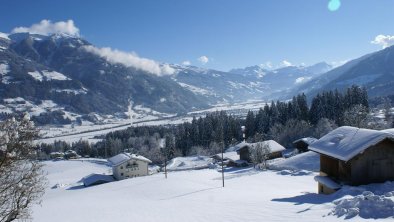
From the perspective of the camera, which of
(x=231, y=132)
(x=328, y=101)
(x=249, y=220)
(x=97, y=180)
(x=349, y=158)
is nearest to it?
(x=249, y=220)

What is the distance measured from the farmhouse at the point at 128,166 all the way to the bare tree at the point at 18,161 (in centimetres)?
8502

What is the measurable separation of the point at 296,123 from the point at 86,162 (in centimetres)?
8881

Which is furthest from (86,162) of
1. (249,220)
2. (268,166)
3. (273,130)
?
(249,220)

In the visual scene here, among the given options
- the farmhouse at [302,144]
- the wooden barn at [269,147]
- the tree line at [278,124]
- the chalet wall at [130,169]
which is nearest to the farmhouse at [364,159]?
the tree line at [278,124]

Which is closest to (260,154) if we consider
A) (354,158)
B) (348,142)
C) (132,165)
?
(132,165)

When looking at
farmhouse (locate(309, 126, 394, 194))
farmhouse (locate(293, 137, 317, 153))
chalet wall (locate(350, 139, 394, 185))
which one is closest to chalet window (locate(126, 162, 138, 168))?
farmhouse (locate(293, 137, 317, 153))

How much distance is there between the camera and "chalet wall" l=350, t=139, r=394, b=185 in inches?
1142

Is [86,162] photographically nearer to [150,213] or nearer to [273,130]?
[273,130]

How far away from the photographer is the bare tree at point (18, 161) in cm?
1367

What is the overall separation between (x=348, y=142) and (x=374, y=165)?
105 inches

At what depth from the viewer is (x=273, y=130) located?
12662cm

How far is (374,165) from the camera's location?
95.7 ft

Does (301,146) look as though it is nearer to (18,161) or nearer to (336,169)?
(336,169)

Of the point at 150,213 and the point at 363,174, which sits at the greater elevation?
the point at 363,174
